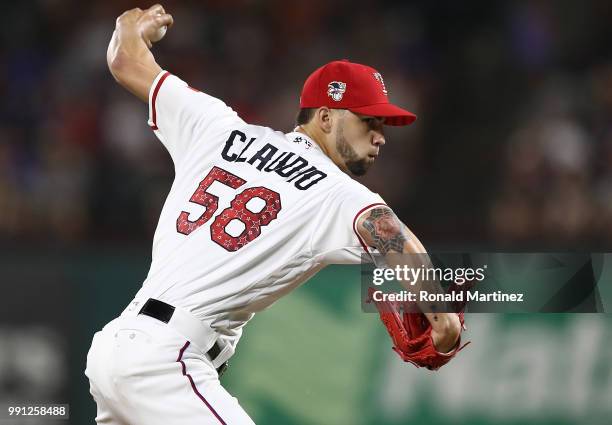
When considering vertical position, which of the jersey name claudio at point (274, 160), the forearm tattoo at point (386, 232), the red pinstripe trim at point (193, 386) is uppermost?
the jersey name claudio at point (274, 160)

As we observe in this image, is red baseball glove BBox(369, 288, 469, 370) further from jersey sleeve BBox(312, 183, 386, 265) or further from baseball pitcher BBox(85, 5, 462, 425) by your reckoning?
jersey sleeve BBox(312, 183, 386, 265)

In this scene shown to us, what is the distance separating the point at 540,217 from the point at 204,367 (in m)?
4.09

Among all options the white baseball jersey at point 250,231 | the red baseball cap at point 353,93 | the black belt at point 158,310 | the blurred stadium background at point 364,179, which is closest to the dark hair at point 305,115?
the red baseball cap at point 353,93

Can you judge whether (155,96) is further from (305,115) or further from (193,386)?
(193,386)

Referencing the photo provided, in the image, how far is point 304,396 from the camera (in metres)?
5.43

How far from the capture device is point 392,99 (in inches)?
307

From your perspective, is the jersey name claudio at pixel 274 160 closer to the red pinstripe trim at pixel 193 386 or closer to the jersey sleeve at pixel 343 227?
the jersey sleeve at pixel 343 227

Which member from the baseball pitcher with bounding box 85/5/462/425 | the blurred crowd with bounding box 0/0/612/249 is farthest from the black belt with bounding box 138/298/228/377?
the blurred crowd with bounding box 0/0/612/249

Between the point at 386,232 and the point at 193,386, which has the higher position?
the point at 386,232

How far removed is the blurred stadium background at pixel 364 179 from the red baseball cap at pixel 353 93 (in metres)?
2.08

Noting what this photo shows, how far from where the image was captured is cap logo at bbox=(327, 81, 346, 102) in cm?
355

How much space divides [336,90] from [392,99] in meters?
4.31

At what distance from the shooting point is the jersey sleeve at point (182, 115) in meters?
3.57

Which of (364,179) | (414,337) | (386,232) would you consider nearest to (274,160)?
(386,232)
